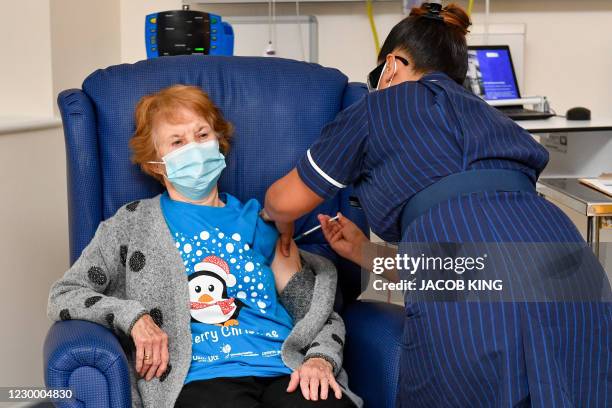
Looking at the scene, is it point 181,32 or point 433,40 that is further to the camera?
point 181,32

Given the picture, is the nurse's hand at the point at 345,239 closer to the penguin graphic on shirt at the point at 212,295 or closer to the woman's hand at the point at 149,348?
the penguin graphic on shirt at the point at 212,295

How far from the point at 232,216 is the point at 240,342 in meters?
0.29

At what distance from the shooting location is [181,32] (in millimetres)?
2387

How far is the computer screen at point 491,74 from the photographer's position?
3.12 m

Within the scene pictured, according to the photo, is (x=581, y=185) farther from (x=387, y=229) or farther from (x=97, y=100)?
(x=97, y=100)

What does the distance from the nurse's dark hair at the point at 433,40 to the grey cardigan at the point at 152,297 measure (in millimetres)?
528

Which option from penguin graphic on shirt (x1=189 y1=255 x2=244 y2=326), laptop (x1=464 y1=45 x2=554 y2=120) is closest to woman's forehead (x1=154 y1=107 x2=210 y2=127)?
penguin graphic on shirt (x1=189 y1=255 x2=244 y2=326)

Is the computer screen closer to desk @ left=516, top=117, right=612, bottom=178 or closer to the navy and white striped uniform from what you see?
desk @ left=516, top=117, right=612, bottom=178

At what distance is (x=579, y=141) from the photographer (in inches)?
112

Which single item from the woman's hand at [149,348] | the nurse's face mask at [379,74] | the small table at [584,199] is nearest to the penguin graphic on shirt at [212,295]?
the woman's hand at [149,348]

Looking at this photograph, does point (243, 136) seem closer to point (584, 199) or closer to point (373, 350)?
point (373, 350)

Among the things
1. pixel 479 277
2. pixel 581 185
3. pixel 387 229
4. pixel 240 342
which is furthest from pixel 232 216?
pixel 581 185

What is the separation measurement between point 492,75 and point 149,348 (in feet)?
6.73

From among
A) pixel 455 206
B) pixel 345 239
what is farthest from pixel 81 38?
pixel 455 206
